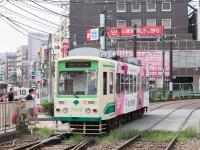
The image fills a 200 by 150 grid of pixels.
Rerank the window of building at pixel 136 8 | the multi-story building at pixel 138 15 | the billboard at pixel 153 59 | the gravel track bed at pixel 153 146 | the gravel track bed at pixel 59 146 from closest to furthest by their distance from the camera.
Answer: the gravel track bed at pixel 59 146
the gravel track bed at pixel 153 146
the billboard at pixel 153 59
the multi-story building at pixel 138 15
the window of building at pixel 136 8

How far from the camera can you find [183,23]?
94.1 meters

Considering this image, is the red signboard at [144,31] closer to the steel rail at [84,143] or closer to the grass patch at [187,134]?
the grass patch at [187,134]

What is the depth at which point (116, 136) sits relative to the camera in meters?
18.4

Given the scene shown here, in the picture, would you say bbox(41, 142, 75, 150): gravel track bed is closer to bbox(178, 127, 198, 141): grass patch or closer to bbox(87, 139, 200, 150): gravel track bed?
bbox(87, 139, 200, 150): gravel track bed

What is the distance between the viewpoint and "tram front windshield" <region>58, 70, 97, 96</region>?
1903cm

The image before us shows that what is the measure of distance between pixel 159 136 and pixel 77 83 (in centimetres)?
367

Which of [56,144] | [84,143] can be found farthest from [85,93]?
[84,143]

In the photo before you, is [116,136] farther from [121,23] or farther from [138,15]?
[121,23]

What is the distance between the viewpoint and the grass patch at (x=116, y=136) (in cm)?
1761

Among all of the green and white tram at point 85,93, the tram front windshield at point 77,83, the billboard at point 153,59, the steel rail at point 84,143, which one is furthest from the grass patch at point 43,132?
the billboard at point 153,59

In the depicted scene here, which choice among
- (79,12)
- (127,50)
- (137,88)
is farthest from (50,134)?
(79,12)

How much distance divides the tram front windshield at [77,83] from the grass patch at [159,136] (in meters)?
2.58

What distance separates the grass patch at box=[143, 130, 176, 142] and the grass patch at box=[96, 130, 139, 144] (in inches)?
22.7

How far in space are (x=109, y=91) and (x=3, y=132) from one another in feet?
14.6
